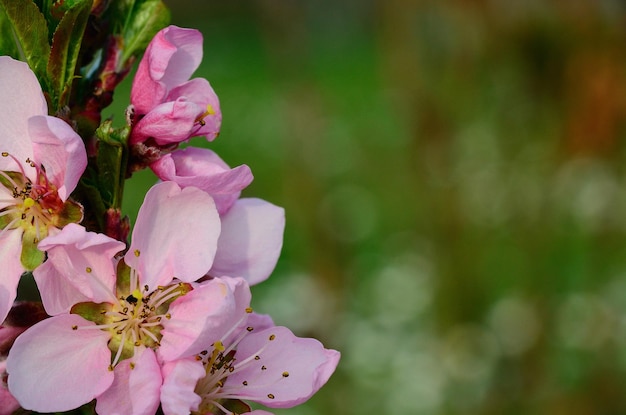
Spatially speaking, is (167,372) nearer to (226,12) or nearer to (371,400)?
(371,400)

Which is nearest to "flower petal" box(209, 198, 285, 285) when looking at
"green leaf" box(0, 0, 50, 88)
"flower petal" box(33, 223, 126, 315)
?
"flower petal" box(33, 223, 126, 315)

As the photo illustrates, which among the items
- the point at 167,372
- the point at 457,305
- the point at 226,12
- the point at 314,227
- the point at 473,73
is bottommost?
the point at 226,12

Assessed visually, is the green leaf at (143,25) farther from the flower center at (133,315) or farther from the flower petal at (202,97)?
the flower center at (133,315)

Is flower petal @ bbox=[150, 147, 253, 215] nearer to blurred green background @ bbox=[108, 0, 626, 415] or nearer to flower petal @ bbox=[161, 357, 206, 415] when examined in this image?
flower petal @ bbox=[161, 357, 206, 415]

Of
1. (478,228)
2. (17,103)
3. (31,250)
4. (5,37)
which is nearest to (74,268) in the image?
(31,250)

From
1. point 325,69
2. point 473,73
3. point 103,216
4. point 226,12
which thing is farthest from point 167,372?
point 226,12
